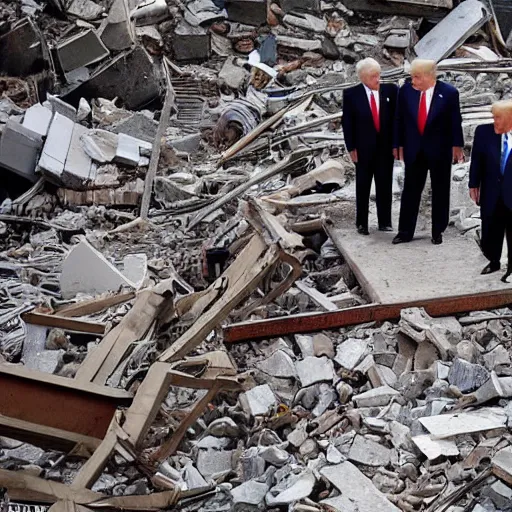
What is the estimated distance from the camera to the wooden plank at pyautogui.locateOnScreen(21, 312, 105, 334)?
6.48 m

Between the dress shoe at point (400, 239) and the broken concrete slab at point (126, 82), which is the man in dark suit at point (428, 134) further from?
the broken concrete slab at point (126, 82)

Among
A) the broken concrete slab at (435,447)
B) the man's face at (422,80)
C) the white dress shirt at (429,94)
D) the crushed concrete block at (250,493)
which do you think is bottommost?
the crushed concrete block at (250,493)

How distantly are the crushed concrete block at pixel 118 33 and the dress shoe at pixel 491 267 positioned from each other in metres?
8.47

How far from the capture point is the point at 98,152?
11.8 m

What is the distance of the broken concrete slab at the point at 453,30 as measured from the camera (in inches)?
544

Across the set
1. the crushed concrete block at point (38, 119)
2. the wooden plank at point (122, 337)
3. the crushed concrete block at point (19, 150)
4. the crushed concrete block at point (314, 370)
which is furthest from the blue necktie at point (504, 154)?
the crushed concrete block at point (38, 119)

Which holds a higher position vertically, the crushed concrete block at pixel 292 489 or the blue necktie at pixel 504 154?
the blue necktie at pixel 504 154

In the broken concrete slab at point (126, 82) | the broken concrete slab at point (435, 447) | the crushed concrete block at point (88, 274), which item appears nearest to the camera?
the broken concrete slab at point (435, 447)

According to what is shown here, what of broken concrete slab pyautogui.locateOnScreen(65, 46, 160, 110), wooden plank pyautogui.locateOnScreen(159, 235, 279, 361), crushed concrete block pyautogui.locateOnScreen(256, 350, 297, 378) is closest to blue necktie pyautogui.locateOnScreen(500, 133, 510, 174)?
wooden plank pyautogui.locateOnScreen(159, 235, 279, 361)

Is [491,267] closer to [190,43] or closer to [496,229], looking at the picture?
[496,229]

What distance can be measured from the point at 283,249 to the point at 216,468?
1500 millimetres

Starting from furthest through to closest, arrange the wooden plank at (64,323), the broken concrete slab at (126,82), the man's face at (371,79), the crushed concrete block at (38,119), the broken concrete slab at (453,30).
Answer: the broken concrete slab at (126,82) → the broken concrete slab at (453,30) → the crushed concrete block at (38,119) → the man's face at (371,79) → the wooden plank at (64,323)

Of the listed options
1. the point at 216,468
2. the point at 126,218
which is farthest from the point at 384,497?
the point at 126,218

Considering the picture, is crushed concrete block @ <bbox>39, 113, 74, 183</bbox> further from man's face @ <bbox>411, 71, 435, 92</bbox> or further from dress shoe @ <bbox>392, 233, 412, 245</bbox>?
man's face @ <bbox>411, 71, 435, 92</bbox>
